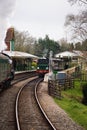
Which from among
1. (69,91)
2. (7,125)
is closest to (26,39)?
(69,91)

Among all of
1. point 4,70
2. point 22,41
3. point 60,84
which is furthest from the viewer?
point 22,41

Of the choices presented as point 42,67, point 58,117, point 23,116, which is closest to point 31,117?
point 23,116

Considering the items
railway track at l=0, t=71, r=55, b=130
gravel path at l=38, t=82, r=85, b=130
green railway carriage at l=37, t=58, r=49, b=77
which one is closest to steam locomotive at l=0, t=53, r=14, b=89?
railway track at l=0, t=71, r=55, b=130

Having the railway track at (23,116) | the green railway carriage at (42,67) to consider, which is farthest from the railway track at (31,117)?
the green railway carriage at (42,67)

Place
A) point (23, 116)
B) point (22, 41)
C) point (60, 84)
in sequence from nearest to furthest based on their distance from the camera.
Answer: point (23, 116)
point (60, 84)
point (22, 41)

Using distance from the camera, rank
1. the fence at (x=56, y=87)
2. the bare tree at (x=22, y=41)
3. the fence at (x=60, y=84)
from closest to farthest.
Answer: the fence at (x=56, y=87) → the fence at (x=60, y=84) → the bare tree at (x=22, y=41)

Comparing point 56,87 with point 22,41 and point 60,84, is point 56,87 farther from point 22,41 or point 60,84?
point 22,41

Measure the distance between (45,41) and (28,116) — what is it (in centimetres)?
12674

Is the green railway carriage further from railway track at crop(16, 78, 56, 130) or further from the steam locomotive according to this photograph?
railway track at crop(16, 78, 56, 130)

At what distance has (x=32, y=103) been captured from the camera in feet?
77.8

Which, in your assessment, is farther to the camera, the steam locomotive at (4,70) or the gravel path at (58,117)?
the steam locomotive at (4,70)

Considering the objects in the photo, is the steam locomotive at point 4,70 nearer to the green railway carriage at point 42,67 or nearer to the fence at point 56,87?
the fence at point 56,87

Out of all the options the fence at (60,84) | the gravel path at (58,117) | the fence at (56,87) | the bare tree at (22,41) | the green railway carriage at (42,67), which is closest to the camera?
the gravel path at (58,117)

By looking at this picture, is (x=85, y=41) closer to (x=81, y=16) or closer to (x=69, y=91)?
(x=81, y=16)
